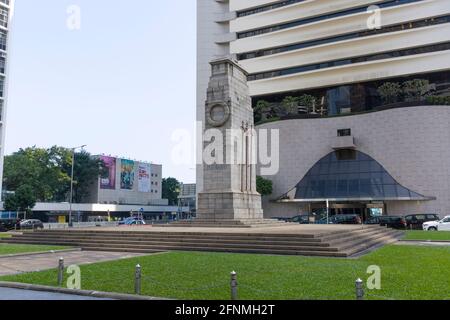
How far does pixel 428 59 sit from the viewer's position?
58.2 meters

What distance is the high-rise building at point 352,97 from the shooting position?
54.2 meters

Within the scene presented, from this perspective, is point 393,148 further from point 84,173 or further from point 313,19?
point 84,173

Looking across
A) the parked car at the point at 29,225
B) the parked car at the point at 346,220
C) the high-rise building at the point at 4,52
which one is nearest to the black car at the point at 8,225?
the parked car at the point at 29,225

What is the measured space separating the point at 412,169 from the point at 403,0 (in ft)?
82.7

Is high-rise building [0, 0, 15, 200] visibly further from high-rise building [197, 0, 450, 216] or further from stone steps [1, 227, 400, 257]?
stone steps [1, 227, 400, 257]

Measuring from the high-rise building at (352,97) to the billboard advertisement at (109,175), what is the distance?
4097 cm

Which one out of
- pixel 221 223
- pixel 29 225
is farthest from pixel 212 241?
pixel 29 225

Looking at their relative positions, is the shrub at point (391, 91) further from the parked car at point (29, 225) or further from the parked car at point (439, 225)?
the parked car at point (29, 225)

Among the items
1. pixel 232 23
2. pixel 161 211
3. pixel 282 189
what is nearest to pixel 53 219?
pixel 161 211

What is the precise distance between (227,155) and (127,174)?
7438 cm

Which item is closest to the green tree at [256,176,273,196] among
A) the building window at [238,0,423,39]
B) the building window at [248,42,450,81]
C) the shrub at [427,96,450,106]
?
the building window at [248,42,450,81]

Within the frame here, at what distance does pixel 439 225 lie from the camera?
39062 mm

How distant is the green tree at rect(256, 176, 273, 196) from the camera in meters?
59.8

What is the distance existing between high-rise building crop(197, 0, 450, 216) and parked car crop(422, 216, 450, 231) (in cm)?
1318
